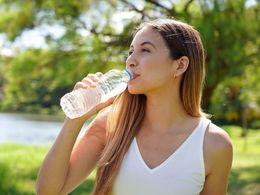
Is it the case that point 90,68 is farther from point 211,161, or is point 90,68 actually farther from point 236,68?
point 211,161

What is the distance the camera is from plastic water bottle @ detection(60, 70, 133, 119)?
6.80 feet

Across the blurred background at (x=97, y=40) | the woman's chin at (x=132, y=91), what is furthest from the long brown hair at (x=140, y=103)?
the blurred background at (x=97, y=40)

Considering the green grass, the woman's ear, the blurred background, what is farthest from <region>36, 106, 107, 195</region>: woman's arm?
the blurred background

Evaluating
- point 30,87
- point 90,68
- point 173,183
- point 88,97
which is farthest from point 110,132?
point 30,87

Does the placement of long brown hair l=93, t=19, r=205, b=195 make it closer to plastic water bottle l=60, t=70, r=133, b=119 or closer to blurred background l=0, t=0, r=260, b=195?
plastic water bottle l=60, t=70, r=133, b=119

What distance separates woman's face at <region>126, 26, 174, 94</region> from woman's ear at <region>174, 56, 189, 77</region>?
0.08ft

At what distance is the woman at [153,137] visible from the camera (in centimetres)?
201

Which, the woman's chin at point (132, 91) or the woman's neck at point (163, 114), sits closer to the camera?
the woman's chin at point (132, 91)

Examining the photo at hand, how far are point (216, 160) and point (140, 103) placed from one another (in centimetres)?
39

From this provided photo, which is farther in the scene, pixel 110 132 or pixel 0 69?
→ pixel 0 69

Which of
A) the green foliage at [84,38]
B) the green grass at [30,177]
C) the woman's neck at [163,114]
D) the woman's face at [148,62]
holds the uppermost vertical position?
the woman's face at [148,62]

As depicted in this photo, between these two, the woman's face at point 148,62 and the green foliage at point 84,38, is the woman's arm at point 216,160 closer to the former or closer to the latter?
the woman's face at point 148,62

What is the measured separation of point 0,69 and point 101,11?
3.38m

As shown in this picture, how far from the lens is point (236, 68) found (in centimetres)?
1092
